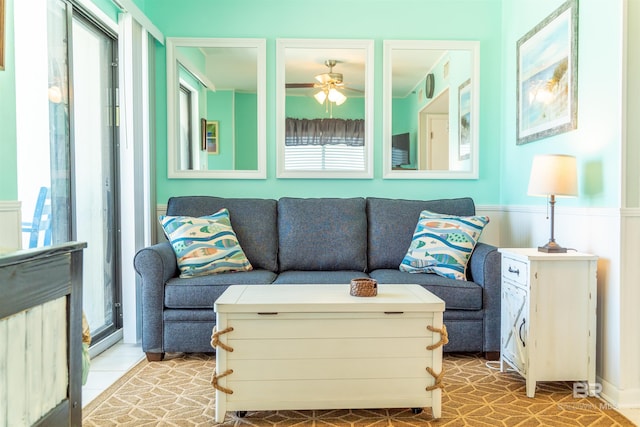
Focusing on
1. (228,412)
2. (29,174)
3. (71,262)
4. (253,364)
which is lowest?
(228,412)

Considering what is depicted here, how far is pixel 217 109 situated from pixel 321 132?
2.64 feet

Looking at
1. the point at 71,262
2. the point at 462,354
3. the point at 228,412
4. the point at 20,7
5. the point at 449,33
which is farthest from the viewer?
the point at 449,33

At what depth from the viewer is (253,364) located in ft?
6.35

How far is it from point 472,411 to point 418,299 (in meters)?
0.56

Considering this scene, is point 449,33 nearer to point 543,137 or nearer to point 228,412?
point 543,137

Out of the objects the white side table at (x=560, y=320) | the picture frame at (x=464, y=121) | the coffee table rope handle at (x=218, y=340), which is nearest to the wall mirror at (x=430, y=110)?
the picture frame at (x=464, y=121)

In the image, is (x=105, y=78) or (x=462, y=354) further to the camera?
(x=105, y=78)

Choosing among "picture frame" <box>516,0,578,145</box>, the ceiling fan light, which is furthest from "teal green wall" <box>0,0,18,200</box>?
"picture frame" <box>516,0,578,145</box>

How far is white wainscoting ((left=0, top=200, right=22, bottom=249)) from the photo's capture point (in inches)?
77.7

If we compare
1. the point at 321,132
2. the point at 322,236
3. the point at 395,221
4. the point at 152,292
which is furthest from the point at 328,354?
the point at 321,132

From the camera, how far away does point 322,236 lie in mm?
3277

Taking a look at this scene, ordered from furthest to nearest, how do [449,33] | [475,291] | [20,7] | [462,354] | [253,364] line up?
[449,33] → [462,354] → [475,291] → [20,7] → [253,364]

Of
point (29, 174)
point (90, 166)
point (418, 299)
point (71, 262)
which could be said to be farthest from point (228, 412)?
point (90, 166)

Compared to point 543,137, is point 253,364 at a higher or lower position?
lower
